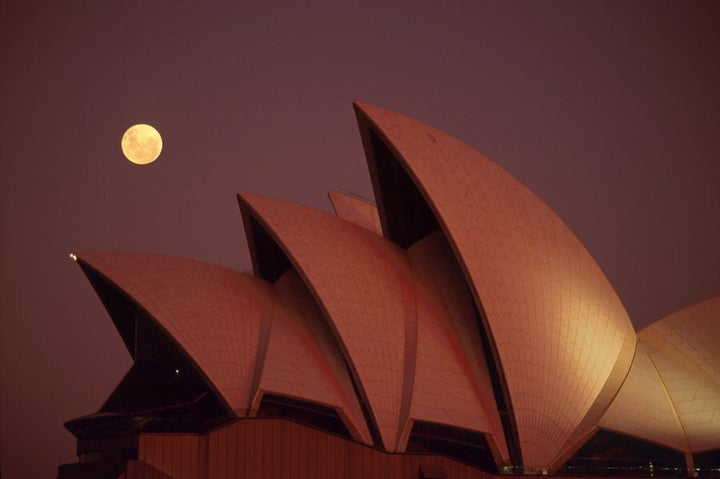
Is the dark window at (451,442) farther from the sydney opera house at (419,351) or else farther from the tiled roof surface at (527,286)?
the tiled roof surface at (527,286)

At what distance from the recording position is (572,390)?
2802 cm

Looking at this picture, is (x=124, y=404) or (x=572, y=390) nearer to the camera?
(x=572, y=390)

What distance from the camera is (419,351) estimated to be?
93.4ft

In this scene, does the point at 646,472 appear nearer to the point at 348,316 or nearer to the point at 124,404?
the point at 348,316

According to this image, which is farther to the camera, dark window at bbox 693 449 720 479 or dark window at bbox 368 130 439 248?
dark window at bbox 368 130 439 248

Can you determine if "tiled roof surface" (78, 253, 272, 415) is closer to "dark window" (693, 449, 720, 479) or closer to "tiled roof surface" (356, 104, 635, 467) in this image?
"tiled roof surface" (356, 104, 635, 467)

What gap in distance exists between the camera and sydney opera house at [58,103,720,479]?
26.8 meters

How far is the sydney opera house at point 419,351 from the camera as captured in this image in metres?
26.8

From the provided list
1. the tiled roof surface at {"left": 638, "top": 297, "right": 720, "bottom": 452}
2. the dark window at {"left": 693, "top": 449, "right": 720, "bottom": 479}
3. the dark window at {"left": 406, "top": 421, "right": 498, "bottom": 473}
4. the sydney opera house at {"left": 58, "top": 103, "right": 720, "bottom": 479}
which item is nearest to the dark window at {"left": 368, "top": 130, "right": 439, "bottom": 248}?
the sydney opera house at {"left": 58, "top": 103, "right": 720, "bottom": 479}

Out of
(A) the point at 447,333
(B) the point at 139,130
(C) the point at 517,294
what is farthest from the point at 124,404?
(B) the point at 139,130

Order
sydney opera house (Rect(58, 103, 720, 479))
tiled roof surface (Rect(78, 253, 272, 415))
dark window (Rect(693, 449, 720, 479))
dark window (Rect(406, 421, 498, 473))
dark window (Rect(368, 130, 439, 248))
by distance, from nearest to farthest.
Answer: sydney opera house (Rect(58, 103, 720, 479))
dark window (Rect(693, 449, 720, 479))
dark window (Rect(406, 421, 498, 473))
tiled roof surface (Rect(78, 253, 272, 415))
dark window (Rect(368, 130, 439, 248))

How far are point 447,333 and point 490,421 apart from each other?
3280 mm

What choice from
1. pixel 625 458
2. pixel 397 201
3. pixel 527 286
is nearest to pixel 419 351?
pixel 527 286

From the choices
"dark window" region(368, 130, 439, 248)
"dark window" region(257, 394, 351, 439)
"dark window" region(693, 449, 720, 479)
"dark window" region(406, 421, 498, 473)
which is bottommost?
"dark window" region(693, 449, 720, 479)
